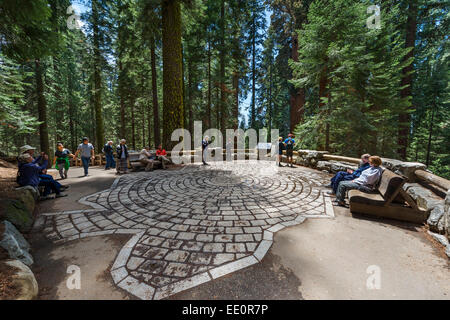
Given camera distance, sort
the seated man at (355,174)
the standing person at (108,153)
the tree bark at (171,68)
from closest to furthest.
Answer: the seated man at (355,174) < the tree bark at (171,68) < the standing person at (108,153)

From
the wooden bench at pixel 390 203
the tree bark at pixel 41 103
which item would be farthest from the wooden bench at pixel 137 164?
the wooden bench at pixel 390 203

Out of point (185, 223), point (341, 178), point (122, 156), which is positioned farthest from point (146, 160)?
point (341, 178)

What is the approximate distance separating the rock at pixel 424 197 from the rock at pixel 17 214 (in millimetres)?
8383

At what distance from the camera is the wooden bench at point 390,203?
386cm

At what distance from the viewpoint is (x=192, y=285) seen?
2230 millimetres

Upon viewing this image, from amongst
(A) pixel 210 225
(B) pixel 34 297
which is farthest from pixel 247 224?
(B) pixel 34 297

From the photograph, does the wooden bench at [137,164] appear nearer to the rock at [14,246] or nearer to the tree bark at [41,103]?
the tree bark at [41,103]

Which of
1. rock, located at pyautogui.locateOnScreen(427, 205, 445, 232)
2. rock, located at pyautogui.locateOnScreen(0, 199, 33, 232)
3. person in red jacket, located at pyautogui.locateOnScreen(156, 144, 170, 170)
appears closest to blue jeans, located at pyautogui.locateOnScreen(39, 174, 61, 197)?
rock, located at pyautogui.locateOnScreen(0, 199, 33, 232)

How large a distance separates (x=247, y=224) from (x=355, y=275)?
1877 millimetres

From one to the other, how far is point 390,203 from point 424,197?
1013mm

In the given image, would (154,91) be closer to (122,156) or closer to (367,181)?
(122,156)

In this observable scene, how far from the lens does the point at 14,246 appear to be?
102 inches

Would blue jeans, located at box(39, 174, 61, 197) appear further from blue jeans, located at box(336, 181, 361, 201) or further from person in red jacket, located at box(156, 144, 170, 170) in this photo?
blue jeans, located at box(336, 181, 361, 201)
